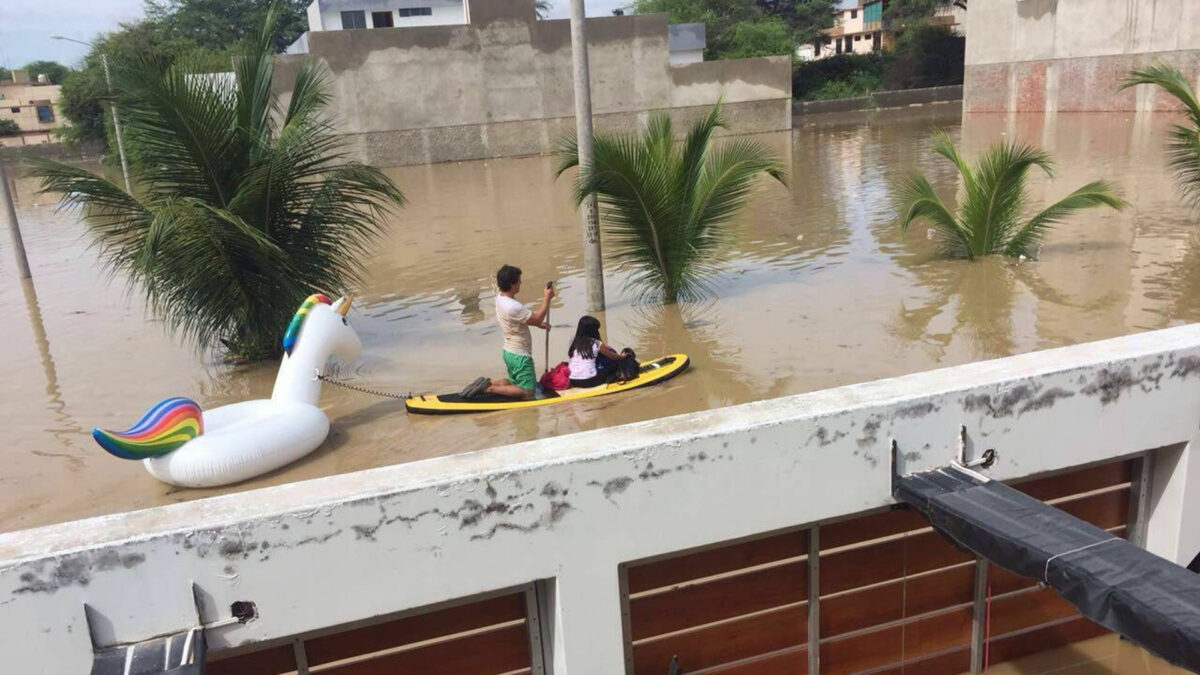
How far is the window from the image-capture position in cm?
4519

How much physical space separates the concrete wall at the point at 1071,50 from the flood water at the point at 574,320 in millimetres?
14006

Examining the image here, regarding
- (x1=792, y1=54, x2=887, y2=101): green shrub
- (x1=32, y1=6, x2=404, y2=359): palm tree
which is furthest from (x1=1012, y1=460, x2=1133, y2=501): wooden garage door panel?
(x1=792, y1=54, x2=887, y2=101): green shrub

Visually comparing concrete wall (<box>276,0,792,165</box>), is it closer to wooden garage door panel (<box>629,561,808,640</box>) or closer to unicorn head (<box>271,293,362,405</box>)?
unicorn head (<box>271,293,362,405</box>)

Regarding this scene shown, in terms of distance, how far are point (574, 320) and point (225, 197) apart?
4029mm

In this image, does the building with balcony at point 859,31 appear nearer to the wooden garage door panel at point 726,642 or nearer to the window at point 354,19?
the window at point 354,19

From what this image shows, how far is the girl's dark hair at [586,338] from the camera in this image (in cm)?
720

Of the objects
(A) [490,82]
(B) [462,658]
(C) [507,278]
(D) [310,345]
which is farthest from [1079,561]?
(A) [490,82]

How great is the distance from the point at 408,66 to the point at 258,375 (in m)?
22.8

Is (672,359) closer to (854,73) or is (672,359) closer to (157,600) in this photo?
(157,600)

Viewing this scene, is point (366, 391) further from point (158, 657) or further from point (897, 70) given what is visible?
point (897, 70)

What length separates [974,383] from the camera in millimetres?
3932

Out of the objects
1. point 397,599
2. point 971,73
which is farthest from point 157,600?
point 971,73

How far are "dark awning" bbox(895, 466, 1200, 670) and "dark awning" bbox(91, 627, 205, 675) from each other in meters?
2.90

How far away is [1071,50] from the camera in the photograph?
31922 mm
